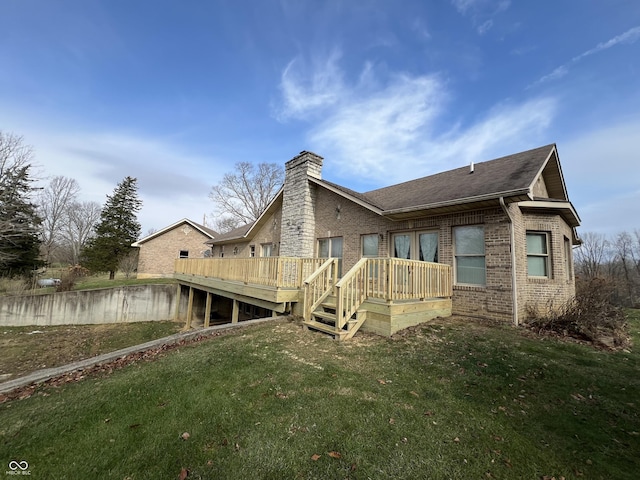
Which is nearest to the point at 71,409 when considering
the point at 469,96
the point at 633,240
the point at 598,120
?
the point at 469,96

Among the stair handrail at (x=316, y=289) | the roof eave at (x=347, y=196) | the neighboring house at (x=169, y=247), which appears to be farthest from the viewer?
the neighboring house at (x=169, y=247)

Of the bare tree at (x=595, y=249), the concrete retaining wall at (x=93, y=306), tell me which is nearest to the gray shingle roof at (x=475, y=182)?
the concrete retaining wall at (x=93, y=306)

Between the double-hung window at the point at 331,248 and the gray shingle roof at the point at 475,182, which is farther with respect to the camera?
the double-hung window at the point at 331,248

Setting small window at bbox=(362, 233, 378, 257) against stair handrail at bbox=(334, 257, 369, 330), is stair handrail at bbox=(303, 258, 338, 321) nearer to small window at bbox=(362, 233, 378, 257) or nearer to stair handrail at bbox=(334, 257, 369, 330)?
stair handrail at bbox=(334, 257, 369, 330)

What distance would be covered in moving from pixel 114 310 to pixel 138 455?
51.7 feet

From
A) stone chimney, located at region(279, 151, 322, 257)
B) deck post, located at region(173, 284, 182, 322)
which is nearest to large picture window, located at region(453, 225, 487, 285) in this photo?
stone chimney, located at region(279, 151, 322, 257)

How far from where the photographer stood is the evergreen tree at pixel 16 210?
1794 cm

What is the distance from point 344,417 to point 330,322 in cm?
408

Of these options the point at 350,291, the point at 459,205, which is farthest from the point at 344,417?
the point at 459,205

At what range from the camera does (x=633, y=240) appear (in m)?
38.0

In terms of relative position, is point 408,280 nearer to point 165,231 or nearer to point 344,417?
point 344,417

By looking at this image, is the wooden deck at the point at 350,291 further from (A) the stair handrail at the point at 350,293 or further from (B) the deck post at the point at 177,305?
(B) the deck post at the point at 177,305

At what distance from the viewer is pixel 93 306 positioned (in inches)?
584

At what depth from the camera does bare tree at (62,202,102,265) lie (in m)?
40.2
